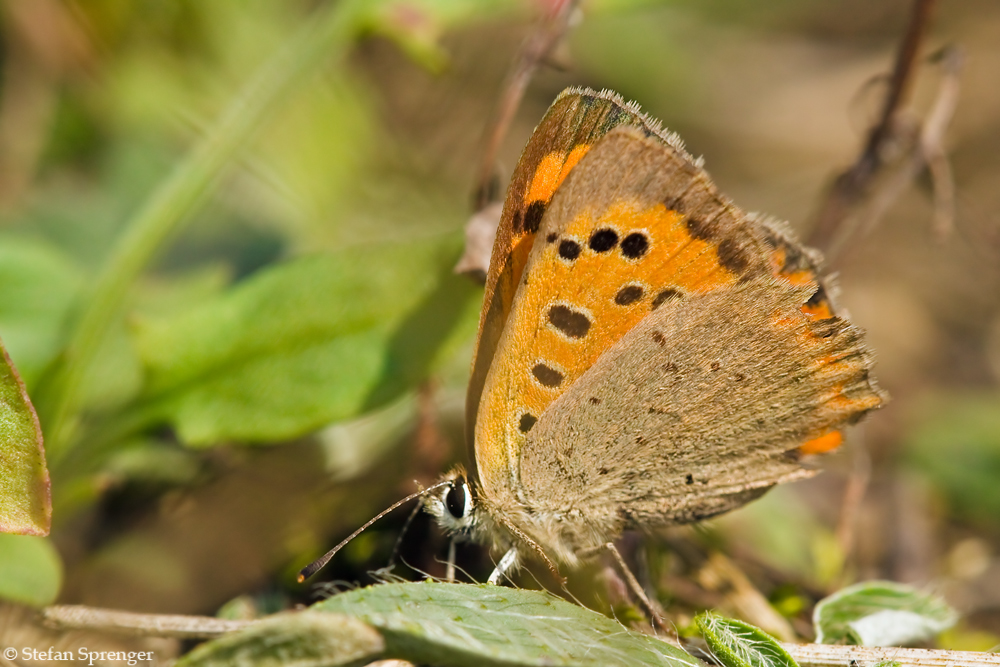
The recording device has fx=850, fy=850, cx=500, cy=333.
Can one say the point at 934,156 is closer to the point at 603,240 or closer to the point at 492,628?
the point at 603,240

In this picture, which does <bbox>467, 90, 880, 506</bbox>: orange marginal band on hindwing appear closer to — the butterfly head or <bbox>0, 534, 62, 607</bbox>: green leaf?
the butterfly head

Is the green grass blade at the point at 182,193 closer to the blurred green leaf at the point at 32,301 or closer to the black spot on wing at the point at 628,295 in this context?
the blurred green leaf at the point at 32,301

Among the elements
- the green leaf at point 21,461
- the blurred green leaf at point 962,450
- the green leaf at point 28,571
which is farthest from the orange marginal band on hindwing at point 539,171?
the blurred green leaf at point 962,450

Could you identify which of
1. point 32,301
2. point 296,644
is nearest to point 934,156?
point 296,644

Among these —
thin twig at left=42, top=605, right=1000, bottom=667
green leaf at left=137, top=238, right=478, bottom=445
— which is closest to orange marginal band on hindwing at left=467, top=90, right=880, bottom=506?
green leaf at left=137, top=238, right=478, bottom=445

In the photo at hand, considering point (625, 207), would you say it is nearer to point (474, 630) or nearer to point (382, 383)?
point (382, 383)
